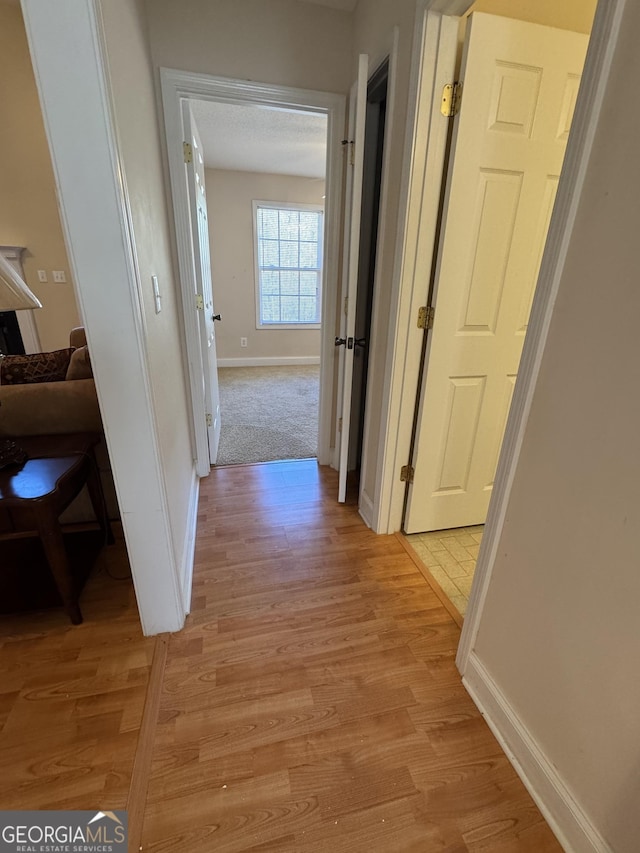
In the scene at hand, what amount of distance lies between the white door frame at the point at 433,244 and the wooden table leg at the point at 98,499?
1.31 metres

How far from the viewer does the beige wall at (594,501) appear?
726mm

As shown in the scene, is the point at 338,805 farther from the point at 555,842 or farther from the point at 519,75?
the point at 519,75

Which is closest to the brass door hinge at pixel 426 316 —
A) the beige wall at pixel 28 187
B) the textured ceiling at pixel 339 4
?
the textured ceiling at pixel 339 4

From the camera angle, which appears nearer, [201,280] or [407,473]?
[407,473]

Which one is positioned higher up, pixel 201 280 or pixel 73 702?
pixel 201 280

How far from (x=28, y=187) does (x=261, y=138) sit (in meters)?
2.32

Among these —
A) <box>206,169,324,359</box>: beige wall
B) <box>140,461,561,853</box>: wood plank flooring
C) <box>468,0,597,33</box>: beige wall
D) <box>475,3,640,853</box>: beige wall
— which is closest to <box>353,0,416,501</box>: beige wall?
<box>468,0,597,33</box>: beige wall

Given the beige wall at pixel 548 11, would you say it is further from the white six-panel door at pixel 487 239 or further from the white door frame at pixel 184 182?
the white door frame at pixel 184 182

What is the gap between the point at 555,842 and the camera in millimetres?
916

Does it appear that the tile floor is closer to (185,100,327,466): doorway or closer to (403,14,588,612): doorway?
(403,14,588,612): doorway

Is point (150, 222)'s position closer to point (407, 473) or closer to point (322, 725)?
point (407, 473)

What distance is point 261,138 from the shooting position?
3.47 m

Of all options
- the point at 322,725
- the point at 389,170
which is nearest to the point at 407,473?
the point at 322,725

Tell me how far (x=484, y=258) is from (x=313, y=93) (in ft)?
4.23
